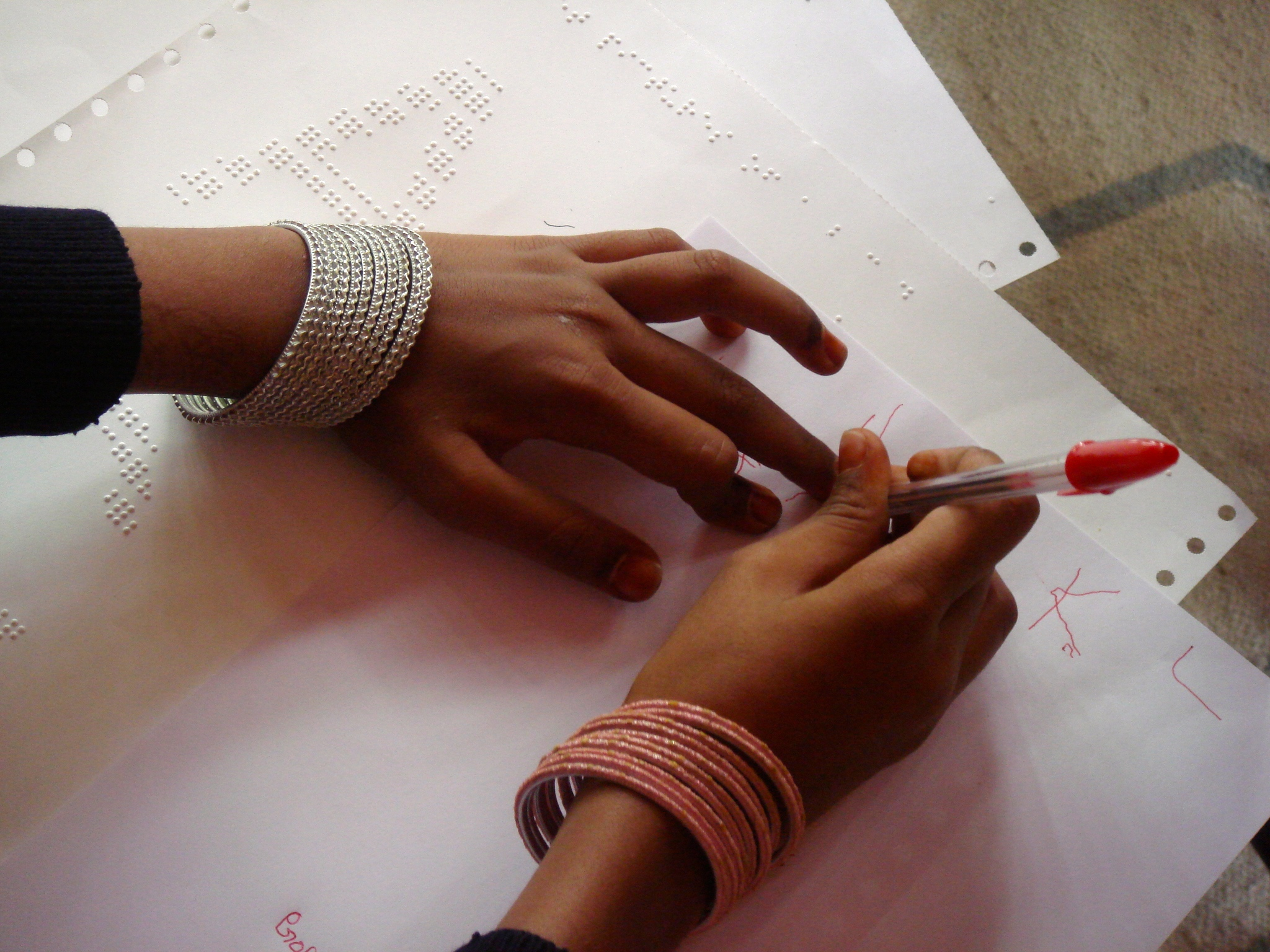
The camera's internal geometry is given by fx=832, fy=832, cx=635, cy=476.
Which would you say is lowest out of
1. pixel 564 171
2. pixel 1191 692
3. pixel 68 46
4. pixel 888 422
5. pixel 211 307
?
pixel 1191 692

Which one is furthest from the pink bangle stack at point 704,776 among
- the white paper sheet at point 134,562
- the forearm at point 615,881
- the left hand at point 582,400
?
the white paper sheet at point 134,562

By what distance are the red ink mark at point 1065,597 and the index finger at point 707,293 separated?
252mm

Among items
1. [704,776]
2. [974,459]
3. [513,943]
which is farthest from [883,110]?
[513,943]

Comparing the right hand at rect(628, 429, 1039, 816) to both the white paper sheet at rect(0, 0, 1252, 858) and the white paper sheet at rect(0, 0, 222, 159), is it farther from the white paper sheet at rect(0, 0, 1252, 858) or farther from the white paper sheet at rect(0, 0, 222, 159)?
the white paper sheet at rect(0, 0, 222, 159)

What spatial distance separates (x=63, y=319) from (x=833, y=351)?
19.0 inches

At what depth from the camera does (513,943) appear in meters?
0.40

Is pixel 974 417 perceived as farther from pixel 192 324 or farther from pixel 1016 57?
pixel 192 324

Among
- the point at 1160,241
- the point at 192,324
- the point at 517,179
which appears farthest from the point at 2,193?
the point at 1160,241

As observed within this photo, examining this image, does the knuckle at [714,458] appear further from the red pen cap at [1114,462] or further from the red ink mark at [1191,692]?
the red ink mark at [1191,692]

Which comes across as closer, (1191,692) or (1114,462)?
(1114,462)

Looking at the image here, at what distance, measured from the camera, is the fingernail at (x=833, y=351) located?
23.3 inches

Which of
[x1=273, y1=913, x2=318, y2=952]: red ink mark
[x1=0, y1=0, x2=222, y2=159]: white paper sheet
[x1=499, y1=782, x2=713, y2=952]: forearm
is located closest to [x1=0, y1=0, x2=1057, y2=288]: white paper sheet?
[x1=0, y1=0, x2=222, y2=159]: white paper sheet

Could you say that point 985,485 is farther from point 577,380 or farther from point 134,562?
point 134,562

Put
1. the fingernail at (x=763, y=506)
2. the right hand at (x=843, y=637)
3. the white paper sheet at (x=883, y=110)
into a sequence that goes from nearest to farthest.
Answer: the right hand at (x=843, y=637)
the fingernail at (x=763, y=506)
the white paper sheet at (x=883, y=110)
